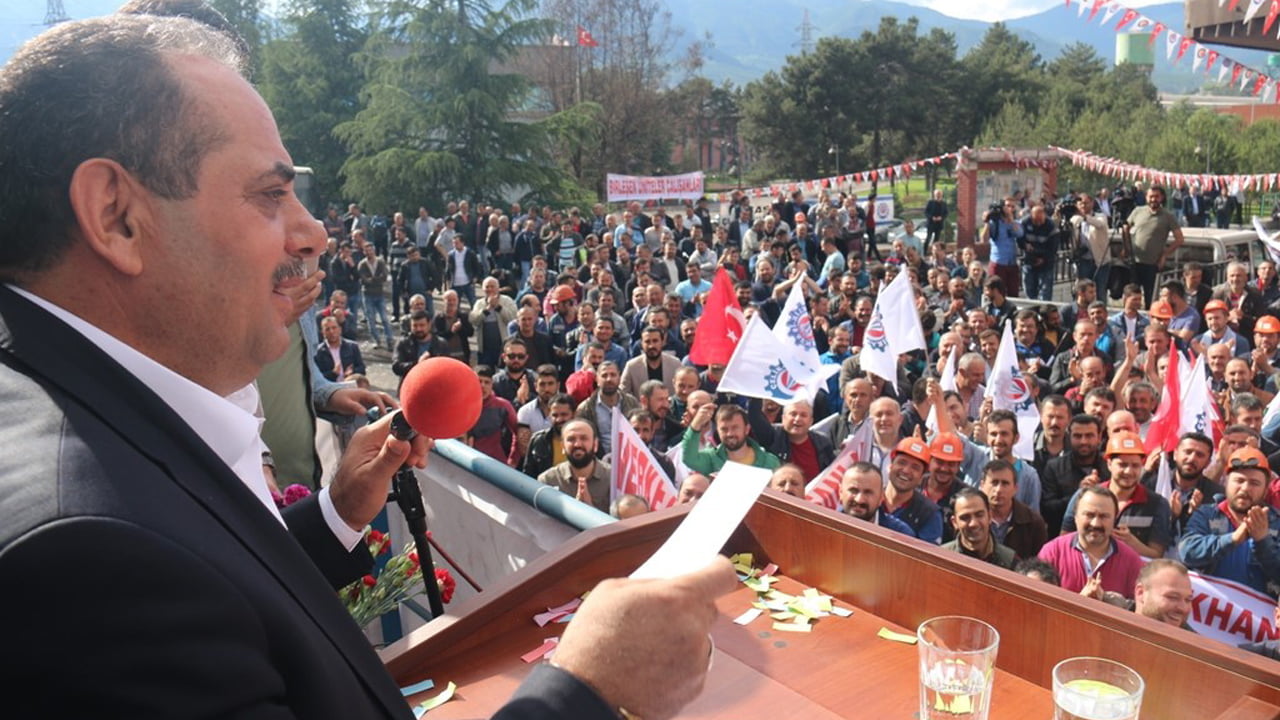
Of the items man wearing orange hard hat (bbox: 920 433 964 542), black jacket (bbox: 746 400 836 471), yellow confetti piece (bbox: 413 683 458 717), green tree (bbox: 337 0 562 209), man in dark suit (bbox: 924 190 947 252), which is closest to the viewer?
yellow confetti piece (bbox: 413 683 458 717)

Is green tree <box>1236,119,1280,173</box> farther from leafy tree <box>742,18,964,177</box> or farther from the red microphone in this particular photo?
the red microphone

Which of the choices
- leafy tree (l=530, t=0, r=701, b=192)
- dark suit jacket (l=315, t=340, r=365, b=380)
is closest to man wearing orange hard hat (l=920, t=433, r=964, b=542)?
dark suit jacket (l=315, t=340, r=365, b=380)

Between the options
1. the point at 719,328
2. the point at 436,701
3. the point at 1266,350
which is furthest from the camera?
the point at 719,328

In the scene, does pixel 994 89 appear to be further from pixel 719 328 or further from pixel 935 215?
pixel 719 328

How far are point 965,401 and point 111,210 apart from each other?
8.10 m

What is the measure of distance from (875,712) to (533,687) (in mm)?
887

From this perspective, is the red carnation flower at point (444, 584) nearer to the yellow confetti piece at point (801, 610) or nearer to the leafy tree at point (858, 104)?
the yellow confetti piece at point (801, 610)

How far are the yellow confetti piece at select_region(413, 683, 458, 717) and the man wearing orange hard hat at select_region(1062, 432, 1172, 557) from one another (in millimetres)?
4657

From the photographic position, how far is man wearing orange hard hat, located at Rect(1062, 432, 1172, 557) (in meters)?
5.62

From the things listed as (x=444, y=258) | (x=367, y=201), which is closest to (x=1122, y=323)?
(x=444, y=258)

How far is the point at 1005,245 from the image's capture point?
51.9ft

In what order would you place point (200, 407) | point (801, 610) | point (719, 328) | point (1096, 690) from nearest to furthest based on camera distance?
point (200, 407)
point (1096, 690)
point (801, 610)
point (719, 328)

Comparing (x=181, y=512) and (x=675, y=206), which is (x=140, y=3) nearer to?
(x=181, y=512)

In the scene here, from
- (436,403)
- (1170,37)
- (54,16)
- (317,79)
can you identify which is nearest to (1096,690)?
(436,403)
